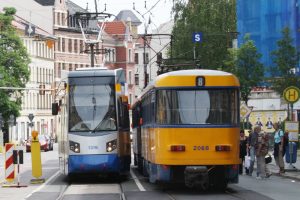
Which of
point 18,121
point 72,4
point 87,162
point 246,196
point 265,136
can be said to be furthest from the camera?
point 72,4

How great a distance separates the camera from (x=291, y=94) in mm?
37312

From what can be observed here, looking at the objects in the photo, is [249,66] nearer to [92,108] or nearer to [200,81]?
[92,108]

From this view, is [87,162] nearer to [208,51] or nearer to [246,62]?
[246,62]

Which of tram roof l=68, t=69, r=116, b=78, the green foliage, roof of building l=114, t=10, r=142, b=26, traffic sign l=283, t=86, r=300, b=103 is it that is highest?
roof of building l=114, t=10, r=142, b=26

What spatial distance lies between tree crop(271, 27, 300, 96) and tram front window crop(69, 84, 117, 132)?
2234 cm

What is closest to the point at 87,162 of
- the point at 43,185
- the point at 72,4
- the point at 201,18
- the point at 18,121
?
the point at 43,185

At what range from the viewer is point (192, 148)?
26.7 meters

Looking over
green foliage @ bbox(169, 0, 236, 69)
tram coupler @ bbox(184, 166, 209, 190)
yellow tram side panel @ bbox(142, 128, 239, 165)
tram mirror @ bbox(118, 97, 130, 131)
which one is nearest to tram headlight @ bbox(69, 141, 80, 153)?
tram mirror @ bbox(118, 97, 130, 131)

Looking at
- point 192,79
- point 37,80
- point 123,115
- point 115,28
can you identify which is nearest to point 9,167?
point 123,115

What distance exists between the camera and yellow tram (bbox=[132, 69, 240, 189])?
26672mm

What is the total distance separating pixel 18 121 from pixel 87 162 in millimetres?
88037

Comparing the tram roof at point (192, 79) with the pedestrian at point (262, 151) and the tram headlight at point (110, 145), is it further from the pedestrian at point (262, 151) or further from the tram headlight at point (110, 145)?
the pedestrian at point (262, 151)

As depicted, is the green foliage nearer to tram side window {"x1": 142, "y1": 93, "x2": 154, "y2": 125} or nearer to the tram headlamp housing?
tram side window {"x1": 142, "y1": 93, "x2": 154, "y2": 125}

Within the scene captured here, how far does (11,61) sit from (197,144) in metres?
73.2
